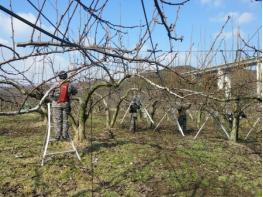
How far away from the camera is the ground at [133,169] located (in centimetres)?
666

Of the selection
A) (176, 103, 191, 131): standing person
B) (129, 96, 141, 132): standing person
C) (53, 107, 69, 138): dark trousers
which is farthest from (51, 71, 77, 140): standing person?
(176, 103, 191, 131): standing person

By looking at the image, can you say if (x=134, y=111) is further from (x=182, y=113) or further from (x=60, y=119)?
(x=60, y=119)

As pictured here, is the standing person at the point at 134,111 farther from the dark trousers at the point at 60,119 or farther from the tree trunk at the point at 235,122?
the dark trousers at the point at 60,119

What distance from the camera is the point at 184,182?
7.04 metres

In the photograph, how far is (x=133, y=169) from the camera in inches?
300

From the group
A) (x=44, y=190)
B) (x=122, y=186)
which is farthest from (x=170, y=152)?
(x=44, y=190)

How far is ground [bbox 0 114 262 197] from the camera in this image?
6660mm

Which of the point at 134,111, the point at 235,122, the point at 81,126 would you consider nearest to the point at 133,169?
the point at 81,126

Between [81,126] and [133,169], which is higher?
[81,126]

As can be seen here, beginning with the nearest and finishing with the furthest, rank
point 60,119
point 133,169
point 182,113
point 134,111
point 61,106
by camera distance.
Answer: point 133,169 < point 61,106 < point 60,119 < point 134,111 < point 182,113

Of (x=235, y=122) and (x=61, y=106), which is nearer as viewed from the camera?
(x=61, y=106)

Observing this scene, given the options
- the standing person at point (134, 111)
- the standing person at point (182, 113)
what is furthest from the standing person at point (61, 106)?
the standing person at point (182, 113)

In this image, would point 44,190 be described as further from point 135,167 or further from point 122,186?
point 135,167

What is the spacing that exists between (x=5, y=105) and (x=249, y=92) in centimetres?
1103
